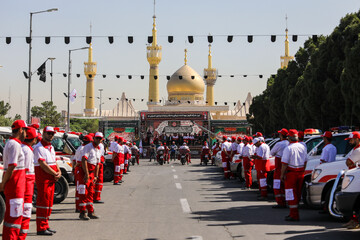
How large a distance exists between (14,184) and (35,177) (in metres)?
2.56

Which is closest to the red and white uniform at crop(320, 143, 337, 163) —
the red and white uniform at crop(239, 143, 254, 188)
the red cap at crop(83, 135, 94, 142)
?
the red cap at crop(83, 135, 94, 142)

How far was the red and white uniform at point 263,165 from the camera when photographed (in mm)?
16016

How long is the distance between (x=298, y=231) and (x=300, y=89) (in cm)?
2905

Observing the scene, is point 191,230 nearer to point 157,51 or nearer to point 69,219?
point 69,219

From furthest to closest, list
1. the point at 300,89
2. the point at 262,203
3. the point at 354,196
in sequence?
the point at 300,89
the point at 262,203
the point at 354,196

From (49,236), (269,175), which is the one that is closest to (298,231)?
(49,236)

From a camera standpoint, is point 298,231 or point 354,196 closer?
point 354,196

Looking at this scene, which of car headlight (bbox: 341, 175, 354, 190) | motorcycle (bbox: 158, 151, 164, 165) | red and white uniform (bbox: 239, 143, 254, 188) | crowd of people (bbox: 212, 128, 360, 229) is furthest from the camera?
motorcycle (bbox: 158, 151, 164, 165)

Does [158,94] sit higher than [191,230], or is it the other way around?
[158,94]

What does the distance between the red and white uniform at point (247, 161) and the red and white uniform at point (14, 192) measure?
1146 centimetres

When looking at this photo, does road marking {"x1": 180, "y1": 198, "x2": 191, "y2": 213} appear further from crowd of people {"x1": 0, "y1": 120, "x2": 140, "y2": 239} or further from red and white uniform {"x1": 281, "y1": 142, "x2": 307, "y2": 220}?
red and white uniform {"x1": 281, "y1": 142, "x2": 307, "y2": 220}

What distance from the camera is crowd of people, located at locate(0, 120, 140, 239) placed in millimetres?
7797

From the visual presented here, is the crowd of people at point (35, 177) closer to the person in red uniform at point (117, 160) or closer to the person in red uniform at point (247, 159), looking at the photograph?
the person in red uniform at point (247, 159)

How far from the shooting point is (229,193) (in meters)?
18.1
